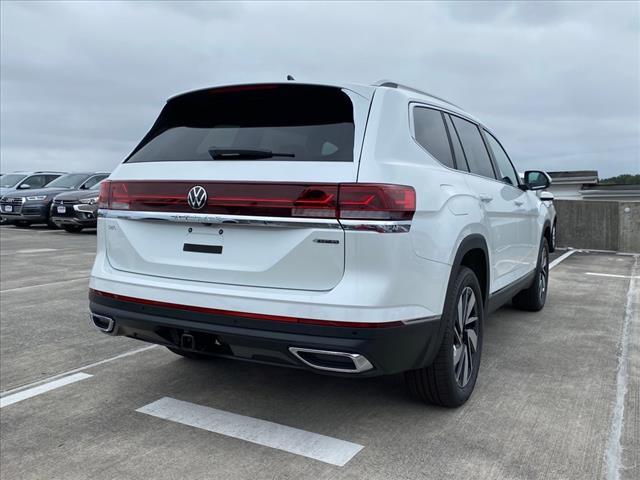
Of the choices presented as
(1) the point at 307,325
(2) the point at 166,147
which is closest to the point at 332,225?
(1) the point at 307,325

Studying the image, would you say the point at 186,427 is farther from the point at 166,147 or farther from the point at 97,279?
the point at 166,147

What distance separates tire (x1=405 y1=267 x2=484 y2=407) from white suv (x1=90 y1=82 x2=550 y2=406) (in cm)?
1

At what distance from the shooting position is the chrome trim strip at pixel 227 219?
272cm

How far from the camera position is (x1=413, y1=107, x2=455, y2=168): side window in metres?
3.32

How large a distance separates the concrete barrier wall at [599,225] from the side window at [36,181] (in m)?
17.4

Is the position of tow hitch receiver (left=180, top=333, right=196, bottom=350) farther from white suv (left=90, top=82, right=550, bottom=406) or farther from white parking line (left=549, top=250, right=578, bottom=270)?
white parking line (left=549, top=250, right=578, bottom=270)

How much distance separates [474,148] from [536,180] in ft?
4.98

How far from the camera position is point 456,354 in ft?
11.4

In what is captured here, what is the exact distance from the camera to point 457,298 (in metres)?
3.29

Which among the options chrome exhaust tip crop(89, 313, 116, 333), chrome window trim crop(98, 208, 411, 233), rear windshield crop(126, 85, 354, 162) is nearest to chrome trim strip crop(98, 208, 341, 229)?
chrome window trim crop(98, 208, 411, 233)

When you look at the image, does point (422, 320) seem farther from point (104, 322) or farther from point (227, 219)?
point (104, 322)

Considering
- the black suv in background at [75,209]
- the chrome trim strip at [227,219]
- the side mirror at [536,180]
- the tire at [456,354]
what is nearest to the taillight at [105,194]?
the chrome trim strip at [227,219]

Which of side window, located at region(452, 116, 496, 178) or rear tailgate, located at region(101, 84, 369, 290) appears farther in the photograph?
side window, located at region(452, 116, 496, 178)

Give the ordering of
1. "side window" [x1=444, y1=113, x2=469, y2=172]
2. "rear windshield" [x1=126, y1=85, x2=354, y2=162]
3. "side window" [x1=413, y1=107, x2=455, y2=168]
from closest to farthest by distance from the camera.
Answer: "rear windshield" [x1=126, y1=85, x2=354, y2=162] → "side window" [x1=413, y1=107, x2=455, y2=168] → "side window" [x1=444, y1=113, x2=469, y2=172]
